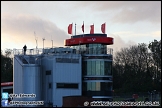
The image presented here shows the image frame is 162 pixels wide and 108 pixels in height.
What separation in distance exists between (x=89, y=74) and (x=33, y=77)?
26.2 ft

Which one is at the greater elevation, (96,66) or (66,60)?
(66,60)

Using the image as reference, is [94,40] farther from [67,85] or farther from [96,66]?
[67,85]

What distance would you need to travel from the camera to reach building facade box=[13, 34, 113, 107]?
7100 cm

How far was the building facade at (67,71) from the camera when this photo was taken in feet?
233

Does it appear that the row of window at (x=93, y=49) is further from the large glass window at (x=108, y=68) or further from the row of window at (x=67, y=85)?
the row of window at (x=67, y=85)

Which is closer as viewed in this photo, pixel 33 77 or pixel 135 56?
pixel 33 77

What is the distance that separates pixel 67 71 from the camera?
71.9 meters

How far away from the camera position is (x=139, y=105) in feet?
222

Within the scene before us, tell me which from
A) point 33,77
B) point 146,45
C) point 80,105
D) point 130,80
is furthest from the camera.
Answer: point 146,45

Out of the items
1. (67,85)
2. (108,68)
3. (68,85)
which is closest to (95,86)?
(108,68)

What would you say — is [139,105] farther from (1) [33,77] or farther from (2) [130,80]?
(2) [130,80]

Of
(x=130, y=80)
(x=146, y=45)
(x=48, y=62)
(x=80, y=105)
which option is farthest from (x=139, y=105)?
(x=146, y=45)

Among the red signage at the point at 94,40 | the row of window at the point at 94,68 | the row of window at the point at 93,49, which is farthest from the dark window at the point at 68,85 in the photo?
the red signage at the point at 94,40

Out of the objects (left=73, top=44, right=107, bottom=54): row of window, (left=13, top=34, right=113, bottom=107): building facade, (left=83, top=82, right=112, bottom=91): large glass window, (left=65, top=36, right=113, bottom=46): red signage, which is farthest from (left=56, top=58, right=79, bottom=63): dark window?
(left=65, top=36, right=113, bottom=46): red signage
